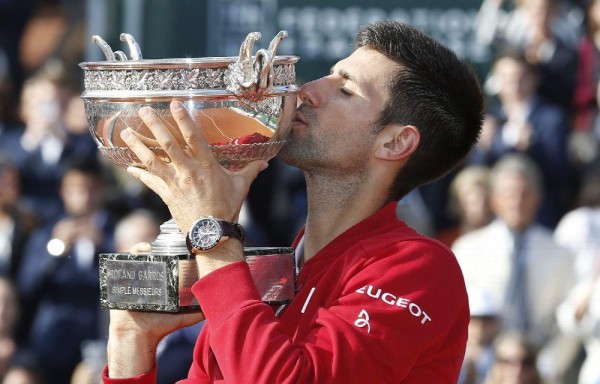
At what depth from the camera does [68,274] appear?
24.7ft

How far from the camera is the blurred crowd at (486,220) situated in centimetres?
666

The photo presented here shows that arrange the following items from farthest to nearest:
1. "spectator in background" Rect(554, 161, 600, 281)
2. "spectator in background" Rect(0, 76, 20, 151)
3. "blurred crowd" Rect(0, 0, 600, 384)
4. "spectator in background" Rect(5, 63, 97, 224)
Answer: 1. "spectator in background" Rect(0, 76, 20, 151)
2. "spectator in background" Rect(5, 63, 97, 224)
3. "spectator in background" Rect(554, 161, 600, 281)
4. "blurred crowd" Rect(0, 0, 600, 384)

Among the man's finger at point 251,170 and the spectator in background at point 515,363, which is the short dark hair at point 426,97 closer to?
the man's finger at point 251,170

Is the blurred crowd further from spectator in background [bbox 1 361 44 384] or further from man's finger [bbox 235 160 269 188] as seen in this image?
man's finger [bbox 235 160 269 188]

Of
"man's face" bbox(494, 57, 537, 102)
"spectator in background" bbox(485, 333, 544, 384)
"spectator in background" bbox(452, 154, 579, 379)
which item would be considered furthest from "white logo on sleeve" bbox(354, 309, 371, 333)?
"man's face" bbox(494, 57, 537, 102)

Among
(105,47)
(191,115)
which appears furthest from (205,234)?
(105,47)

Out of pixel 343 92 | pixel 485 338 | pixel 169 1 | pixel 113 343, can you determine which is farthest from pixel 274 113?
pixel 169 1

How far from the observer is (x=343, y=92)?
10.8 feet

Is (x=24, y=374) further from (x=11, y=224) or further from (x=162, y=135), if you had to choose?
(x=162, y=135)

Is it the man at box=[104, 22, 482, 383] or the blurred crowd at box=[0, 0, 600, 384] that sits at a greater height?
the man at box=[104, 22, 482, 383]

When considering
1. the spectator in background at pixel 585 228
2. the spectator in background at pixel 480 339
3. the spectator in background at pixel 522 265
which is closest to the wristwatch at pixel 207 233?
the spectator in background at pixel 480 339

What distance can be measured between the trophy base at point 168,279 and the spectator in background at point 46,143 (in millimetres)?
4857

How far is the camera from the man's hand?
284 cm

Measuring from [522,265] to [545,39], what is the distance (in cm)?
146
